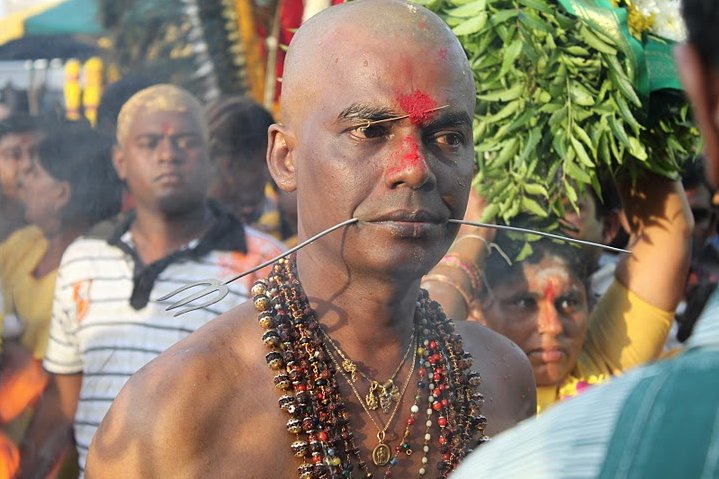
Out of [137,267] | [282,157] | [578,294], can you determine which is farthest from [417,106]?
[137,267]

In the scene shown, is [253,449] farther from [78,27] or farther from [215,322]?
[78,27]

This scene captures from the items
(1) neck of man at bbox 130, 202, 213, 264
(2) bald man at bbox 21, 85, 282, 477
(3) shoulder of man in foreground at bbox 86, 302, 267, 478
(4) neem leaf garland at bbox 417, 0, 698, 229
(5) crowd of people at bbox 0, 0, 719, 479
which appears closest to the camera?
(5) crowd of people at bbox 0, 0, 719, 479

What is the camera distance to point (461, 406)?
2.70m

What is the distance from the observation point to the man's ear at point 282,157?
2.69m

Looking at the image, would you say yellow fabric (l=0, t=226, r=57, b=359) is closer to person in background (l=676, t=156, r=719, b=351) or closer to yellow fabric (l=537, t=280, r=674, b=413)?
yellow fabric (l=537, t=280, r=674, b=413)

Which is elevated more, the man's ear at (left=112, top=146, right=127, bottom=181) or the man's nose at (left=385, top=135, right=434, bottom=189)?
the man's nose at (left=385, top=135, right=434, bottom=189)

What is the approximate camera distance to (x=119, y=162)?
208 inches

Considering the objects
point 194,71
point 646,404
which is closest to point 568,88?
point 646,404

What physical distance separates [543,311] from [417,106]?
1972mm

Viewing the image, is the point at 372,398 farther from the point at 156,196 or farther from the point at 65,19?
the point at 65,19

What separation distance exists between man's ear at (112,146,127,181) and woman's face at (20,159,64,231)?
28.0 inches

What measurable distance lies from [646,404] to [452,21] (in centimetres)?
245

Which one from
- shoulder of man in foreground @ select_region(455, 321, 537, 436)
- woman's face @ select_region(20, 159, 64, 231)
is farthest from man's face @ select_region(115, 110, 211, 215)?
shoulder of man in foreground @ select_region(455, 321, 537, 436)

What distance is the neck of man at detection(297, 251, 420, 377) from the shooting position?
102 inches
